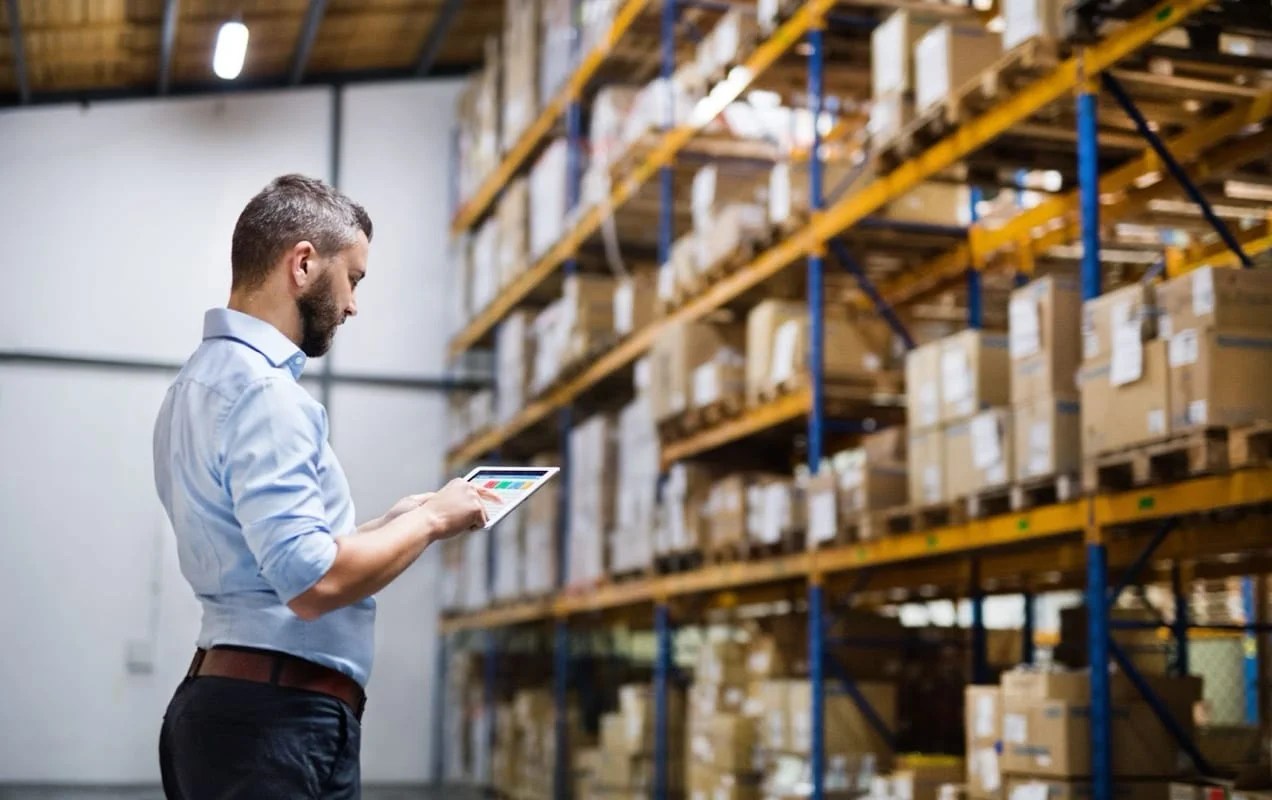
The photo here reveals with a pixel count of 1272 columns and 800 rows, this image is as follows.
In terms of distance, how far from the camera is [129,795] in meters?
14.6

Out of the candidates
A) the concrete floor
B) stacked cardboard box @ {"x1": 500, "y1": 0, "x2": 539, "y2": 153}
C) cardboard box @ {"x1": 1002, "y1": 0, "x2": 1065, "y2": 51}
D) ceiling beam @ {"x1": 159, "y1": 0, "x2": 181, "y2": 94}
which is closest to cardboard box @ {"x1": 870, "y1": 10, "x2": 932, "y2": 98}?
cardboard box @ {"x1": 1002, "y1": 0, "x2": 1065, "y2": 51}

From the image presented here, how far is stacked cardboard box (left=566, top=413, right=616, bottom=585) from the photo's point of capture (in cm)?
1191

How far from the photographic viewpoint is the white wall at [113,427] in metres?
15.1

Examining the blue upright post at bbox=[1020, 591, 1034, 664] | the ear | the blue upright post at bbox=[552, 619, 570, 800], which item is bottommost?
the blue upright post at bbox=[552, 619, 570, 800]

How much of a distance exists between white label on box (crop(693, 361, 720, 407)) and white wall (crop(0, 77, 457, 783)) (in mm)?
5673

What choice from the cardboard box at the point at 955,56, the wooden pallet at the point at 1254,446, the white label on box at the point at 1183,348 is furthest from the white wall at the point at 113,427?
the wooden pallet at the point at 1254,446

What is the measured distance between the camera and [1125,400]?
583cm

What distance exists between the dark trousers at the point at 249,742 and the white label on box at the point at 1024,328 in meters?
4.30

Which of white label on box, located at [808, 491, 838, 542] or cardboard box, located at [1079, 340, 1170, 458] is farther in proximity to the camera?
white label on box, located at [808, 491, 838, 542]

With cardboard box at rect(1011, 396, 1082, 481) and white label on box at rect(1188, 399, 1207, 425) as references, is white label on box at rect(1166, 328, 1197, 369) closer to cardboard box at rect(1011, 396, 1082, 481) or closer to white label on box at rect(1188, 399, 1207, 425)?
white label on box at rect(1188, 399, 1207, 425)

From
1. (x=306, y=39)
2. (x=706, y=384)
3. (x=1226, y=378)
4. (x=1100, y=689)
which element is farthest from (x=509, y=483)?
(x=306, y=39)

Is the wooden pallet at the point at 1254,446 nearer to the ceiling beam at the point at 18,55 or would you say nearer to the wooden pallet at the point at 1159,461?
the wooden pallet at the point at 1159,461

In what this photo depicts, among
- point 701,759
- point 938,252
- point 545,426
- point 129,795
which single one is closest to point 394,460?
point 545,426

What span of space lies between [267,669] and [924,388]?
205 inches
